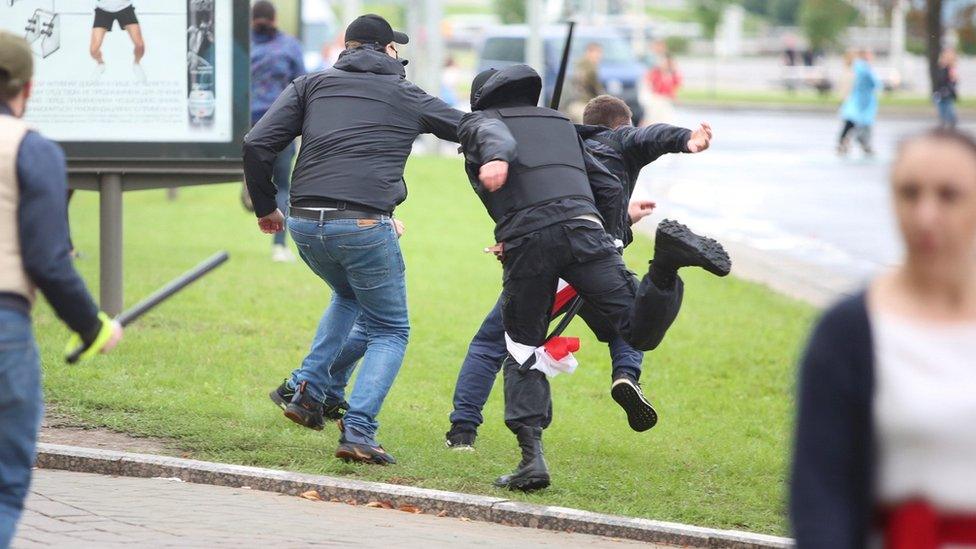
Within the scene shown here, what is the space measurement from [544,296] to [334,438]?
4.73 ft

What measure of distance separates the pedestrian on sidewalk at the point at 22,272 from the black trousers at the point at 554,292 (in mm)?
2457

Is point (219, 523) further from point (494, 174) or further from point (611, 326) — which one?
point (611, 326)

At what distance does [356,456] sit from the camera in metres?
6.65

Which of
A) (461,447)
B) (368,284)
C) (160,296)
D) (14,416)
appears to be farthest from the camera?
(461,447)

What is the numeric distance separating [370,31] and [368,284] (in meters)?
1.10

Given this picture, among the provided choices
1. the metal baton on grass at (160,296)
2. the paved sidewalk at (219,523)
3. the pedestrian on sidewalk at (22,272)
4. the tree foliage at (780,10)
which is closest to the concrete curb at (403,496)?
the paved sidewalk at (219,523)

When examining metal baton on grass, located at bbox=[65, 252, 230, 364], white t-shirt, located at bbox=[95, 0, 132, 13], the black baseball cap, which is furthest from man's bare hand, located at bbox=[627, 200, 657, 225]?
white t-shirt, located at bbox=[95, 0, 132, 13]

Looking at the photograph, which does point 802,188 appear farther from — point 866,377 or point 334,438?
point 866,377

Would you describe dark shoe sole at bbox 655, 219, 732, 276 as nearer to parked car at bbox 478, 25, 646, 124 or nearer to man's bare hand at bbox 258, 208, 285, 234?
man's bare hand at bbox 258, 208, 285, 234

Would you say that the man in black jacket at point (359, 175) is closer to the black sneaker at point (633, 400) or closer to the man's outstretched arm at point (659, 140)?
the man's outstretched arm at point (659, 140)

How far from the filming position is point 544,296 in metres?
6.35

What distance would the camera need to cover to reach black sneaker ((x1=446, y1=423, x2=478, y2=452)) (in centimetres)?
708

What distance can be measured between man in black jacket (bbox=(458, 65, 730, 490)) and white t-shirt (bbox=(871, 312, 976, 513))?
3.35 metres

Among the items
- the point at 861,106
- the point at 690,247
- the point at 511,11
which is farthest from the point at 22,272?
the point at 511,11
